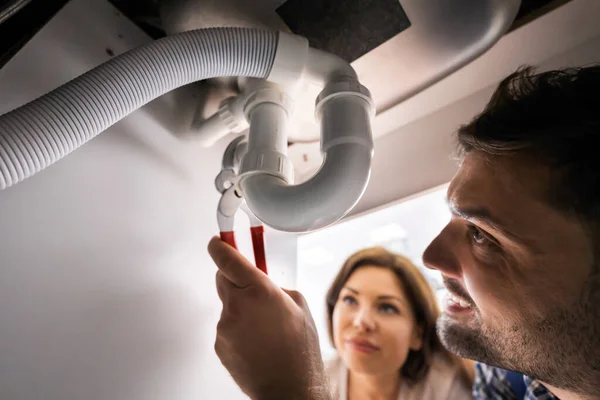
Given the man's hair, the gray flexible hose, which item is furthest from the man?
the gray flexible hose

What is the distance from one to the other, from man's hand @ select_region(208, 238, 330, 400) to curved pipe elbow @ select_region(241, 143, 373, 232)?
0.34ft

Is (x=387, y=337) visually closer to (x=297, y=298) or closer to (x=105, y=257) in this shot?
(x=297, y=298)

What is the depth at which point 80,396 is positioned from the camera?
0.51m

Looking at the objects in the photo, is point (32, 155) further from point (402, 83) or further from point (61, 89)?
point (402, 83)

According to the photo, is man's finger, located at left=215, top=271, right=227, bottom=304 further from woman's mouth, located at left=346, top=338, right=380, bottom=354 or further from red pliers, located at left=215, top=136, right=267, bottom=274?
woman's mouth, located at left=346, top=338, right=380, bottom=354

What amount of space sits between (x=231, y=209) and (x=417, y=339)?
2.08 feet

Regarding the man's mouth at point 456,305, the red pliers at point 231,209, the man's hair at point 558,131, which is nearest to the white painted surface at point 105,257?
the red pliers at point 231,209

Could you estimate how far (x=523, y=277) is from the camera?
535mm

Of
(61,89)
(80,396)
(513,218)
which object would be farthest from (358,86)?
(80,396)

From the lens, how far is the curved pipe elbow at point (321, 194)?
53 centimetres

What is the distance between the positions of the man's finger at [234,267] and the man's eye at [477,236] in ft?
1.18

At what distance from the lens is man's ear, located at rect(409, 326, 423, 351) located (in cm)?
96

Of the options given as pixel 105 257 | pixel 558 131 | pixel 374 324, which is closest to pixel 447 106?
pixel 558 131

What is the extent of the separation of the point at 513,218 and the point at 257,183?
38cm
